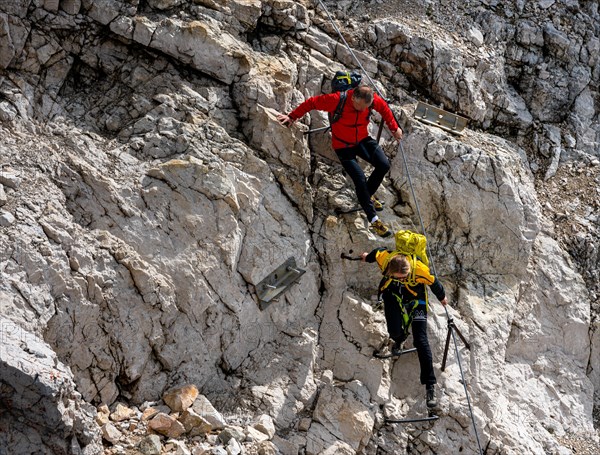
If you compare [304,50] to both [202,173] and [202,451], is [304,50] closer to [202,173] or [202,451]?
[202,173]

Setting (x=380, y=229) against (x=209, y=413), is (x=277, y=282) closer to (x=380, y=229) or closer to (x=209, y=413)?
(x=380, y=229)

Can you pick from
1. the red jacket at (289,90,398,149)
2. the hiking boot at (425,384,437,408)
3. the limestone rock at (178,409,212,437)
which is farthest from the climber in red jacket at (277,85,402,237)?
the limestone rock at (178,409,212,437)

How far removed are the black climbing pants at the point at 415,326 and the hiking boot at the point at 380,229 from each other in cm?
115

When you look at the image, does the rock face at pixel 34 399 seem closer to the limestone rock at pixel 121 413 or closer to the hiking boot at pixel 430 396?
the limestone rock at pixel 121 413

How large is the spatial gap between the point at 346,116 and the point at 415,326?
128 inches

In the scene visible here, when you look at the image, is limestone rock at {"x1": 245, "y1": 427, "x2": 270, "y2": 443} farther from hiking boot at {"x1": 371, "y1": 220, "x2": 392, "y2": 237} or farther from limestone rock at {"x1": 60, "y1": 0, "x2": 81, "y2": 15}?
limestone rock at {"x1": 60, "y1": 0, "x2": 81, "y2": 15}

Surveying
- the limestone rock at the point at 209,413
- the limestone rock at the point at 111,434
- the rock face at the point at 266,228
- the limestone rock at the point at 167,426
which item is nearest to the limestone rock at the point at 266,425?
the rock face at the point at 266,228

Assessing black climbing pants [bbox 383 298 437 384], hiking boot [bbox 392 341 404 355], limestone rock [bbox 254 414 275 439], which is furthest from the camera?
hiking boot [bbox 392 341 404 355]

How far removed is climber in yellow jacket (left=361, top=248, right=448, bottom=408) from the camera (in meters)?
10.3

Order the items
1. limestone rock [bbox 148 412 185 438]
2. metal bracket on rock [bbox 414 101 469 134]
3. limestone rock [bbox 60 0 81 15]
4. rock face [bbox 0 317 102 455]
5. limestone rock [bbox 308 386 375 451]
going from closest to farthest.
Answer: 1. rock face [bbox 0 317 102 455]
2. limestone rock [bbox 148 412 185 438]
3. limestone rock [bbox 308 386 375 451]
4. limestone rock [bbox 60 0 81 15]
5. metal bracket on rock [bbox 414 101 469 134]

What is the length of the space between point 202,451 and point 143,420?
891mm

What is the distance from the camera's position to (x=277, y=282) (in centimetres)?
1061

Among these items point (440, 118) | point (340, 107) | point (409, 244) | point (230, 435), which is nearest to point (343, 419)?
point (230, 435)

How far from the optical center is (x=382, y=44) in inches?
507
